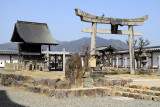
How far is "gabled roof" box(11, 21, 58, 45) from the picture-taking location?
27142mm

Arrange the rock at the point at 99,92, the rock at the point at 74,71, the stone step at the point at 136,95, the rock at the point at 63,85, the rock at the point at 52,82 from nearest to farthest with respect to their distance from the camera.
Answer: the stone step at the point at 136,95
the rock at the point at 63,85
the rock at the point at 99,92
the rock at the point at 52,82
the rock at the point at 74,71

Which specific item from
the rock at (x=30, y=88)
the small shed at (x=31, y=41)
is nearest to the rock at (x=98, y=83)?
the rock at (x=30, y=88)

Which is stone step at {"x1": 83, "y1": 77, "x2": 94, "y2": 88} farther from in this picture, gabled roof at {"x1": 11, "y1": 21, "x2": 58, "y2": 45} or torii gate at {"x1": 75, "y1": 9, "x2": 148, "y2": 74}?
gabled roof at {"x1": 11, "y1": 21, "x2": 58, "y2": 45}

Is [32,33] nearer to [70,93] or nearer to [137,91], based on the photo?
[70,93]

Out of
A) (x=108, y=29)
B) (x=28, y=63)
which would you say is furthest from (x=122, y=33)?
(x=28, y=63)

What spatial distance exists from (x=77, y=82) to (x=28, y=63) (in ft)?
46.8

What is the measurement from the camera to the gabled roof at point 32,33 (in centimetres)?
2714

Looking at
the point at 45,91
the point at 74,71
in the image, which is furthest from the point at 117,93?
the point at 45,91

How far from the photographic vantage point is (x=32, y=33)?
2867cm

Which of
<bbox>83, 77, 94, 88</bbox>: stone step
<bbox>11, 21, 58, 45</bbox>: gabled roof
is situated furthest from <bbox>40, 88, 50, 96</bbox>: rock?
<bbox>11, 21, 58, 45</bbox>: gabled roof

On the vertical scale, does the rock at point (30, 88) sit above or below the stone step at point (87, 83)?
below

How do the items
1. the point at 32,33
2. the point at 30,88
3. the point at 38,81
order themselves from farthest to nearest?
the point at 32,33, the point at 30,88, the point at 38,81

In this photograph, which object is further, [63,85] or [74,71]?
[74,71]

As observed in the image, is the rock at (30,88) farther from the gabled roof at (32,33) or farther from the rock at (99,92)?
the gabled roof at (32,33)
